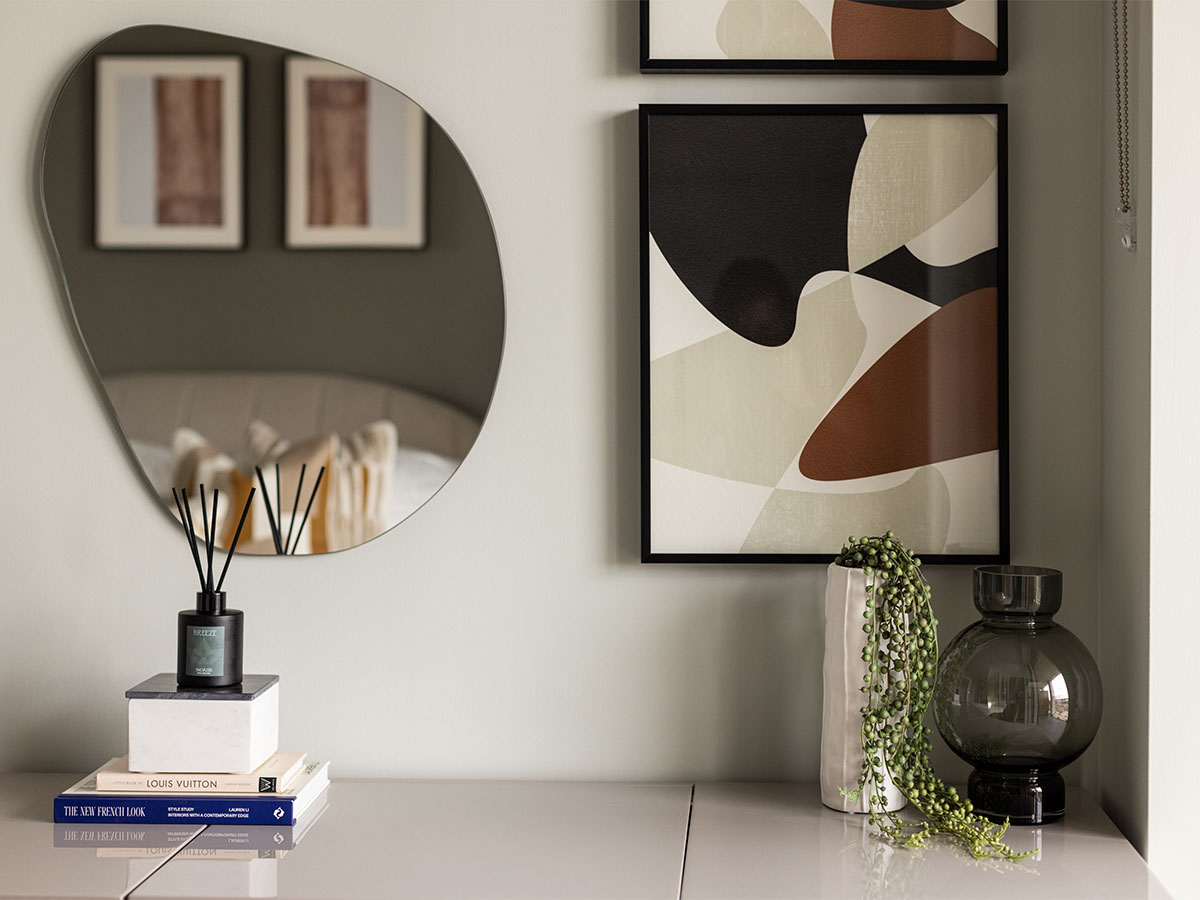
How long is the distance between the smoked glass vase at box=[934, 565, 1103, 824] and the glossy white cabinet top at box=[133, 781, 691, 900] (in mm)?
362

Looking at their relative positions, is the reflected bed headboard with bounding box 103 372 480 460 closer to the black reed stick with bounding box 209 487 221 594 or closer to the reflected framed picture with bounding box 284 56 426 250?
the black reed stick with bounding box 209 487 221 594

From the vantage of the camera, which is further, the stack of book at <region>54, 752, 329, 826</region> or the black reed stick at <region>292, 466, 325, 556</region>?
the black reed stick at <region>292, 466, 325, 556</region>

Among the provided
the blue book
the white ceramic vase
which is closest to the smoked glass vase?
the white ceramic vase

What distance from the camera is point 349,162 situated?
57.5 inches

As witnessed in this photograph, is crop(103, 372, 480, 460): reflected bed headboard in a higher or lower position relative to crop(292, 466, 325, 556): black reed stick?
higher

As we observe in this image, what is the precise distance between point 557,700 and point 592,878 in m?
0.37

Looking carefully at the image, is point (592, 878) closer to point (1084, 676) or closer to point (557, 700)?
point (557, 700)

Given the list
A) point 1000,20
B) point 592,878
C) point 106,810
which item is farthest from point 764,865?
point 1000,20

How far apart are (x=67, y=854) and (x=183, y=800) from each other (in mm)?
130

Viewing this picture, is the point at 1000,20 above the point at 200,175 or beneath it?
above

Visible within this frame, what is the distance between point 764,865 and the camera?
45.5 inches

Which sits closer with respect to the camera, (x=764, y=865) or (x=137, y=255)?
(x=764, y=865)

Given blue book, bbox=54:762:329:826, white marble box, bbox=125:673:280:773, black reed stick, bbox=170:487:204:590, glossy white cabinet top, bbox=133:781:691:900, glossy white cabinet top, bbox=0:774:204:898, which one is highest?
black reed stick, bbox=170:487:204:590

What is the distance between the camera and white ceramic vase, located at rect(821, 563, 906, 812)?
1.29 meters
